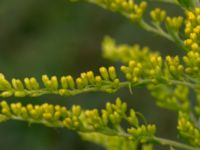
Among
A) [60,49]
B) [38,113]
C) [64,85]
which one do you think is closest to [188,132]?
[64,85]

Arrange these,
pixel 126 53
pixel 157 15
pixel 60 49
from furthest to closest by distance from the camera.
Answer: pixel 60 49
pixel 126 53
pixel 157 15

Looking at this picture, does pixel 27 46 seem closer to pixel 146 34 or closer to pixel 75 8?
pixel 75 8

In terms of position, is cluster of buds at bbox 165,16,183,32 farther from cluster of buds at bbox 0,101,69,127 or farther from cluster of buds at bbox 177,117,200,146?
cluster of buds at bbox 0,101,69,127

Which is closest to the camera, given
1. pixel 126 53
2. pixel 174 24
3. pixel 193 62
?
→ pixel 193 62

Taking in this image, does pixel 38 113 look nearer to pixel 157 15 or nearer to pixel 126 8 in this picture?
pixel 126 8

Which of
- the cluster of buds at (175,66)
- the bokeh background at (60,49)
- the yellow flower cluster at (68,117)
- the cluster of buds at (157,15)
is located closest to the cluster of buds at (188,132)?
the yellow flower cluster at (68,117)

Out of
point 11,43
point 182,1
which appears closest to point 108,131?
point 182,1

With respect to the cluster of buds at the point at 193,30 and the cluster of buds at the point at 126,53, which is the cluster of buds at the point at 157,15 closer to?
the cluster of buds at the point at 126,53

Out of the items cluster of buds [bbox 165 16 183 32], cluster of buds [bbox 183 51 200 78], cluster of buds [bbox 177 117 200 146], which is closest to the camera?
cluster of buds [bbox 183 51 200 78]

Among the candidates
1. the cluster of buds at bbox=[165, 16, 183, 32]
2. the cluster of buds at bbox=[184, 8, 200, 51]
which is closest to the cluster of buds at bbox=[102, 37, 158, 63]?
the cluster of buds at bbox=[165, 16, 183, 32]
